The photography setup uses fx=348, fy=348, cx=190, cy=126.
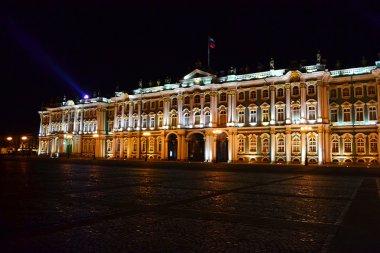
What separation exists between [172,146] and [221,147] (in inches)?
422

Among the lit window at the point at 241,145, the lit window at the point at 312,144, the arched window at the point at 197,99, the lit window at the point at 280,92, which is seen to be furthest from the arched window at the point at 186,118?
the lit window at the point at 312,144

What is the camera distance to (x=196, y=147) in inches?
2516

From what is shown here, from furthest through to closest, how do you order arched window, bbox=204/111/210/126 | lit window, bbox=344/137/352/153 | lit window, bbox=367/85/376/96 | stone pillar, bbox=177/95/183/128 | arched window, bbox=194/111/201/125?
stone pillar, bbox=177/95/183/128 → arched window, bbox=194/111/201/125 → arched window, bbox=204/111/210/126 → lit window, bbox=344/137/352/153 → lit window, bbox=367/85/376/96

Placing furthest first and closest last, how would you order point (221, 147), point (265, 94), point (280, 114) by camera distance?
point (221, 147) < point (265, 94) < point (280, 114)

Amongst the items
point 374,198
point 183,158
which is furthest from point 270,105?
point 374,198

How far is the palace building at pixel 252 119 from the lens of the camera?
49500 mm

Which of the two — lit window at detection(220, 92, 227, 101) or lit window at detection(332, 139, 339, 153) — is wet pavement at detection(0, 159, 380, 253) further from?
lit window at detection(220, 92, 227, 101)

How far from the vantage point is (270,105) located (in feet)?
181

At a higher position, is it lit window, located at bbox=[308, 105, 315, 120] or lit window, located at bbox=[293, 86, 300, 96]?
lit window, located at bbox=[293, 86, 300, 96]

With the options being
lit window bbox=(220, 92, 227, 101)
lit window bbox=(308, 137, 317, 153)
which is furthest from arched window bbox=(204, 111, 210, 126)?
lit window bbox=(308, 137, 317, 153)

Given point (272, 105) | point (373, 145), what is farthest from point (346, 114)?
point (272, 105)

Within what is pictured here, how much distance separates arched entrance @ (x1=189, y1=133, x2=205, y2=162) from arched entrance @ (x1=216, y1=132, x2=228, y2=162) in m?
3.25

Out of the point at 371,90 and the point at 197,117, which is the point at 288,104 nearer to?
the point at 371,90

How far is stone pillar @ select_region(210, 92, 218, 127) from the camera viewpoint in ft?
197
